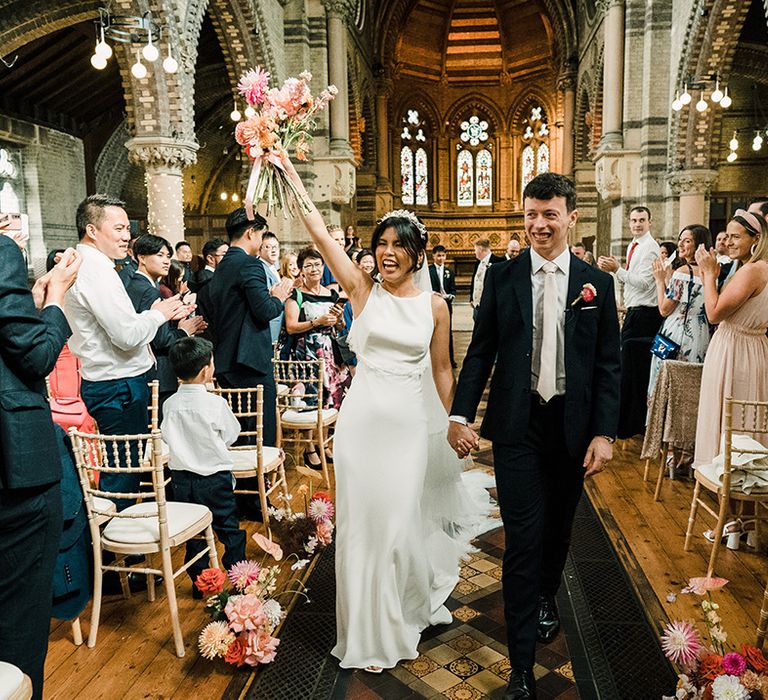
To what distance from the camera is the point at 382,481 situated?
8.36ft

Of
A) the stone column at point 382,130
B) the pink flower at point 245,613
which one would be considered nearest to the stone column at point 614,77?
the stone column at point 382,130

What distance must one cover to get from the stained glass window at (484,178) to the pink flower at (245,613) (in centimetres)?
2467

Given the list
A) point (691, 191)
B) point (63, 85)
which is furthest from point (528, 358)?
point (63, 85)

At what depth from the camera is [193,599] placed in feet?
10.8

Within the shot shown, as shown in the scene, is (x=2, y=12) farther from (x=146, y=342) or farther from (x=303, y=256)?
(x=146, y=342)

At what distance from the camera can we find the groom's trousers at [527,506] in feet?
7.61

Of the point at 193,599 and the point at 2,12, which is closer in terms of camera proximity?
the point at 193,599

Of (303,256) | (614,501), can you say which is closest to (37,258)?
(303,256)

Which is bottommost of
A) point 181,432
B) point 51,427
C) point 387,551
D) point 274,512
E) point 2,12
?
point 274,512

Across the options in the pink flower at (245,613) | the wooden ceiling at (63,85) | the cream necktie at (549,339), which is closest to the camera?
the cream necktie at (549,339)

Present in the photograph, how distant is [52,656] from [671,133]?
11582 millimetres

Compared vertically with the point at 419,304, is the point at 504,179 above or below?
above

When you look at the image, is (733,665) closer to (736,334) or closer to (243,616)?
(243,616)

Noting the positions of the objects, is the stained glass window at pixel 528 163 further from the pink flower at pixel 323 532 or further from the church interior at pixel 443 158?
the pink flower at pixel 323 532
